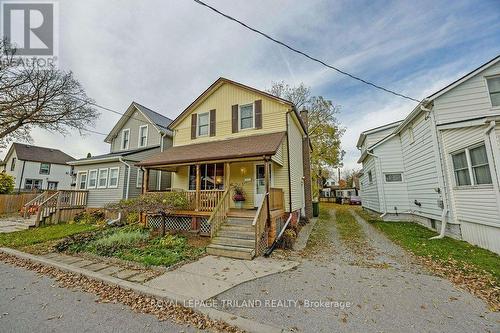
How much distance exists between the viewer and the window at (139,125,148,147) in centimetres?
1669

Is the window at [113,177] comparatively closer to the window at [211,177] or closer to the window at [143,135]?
the window at [143,135]

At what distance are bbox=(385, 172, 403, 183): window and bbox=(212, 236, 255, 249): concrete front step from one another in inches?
435

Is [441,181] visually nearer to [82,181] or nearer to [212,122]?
[212,122]

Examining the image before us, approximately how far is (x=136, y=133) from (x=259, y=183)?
40.5 feet

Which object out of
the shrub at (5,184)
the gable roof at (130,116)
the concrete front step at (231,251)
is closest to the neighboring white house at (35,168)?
the shrub at (5,184)

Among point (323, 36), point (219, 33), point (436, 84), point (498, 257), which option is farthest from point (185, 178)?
point (436, 84)

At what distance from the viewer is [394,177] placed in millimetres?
13195

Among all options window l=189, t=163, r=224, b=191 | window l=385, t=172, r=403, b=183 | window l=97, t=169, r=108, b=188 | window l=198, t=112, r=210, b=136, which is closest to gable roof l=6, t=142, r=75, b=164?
window l=97, t=169, r=108, b=188

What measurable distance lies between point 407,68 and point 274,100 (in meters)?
7.00

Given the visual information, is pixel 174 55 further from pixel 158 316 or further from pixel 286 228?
pixel 158 316

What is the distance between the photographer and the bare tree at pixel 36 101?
566 inches

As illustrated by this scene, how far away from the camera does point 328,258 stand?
21.9 ft

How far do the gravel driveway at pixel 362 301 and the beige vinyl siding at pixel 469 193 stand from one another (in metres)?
3.32

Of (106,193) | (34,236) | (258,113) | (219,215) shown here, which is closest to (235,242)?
(219,215)
